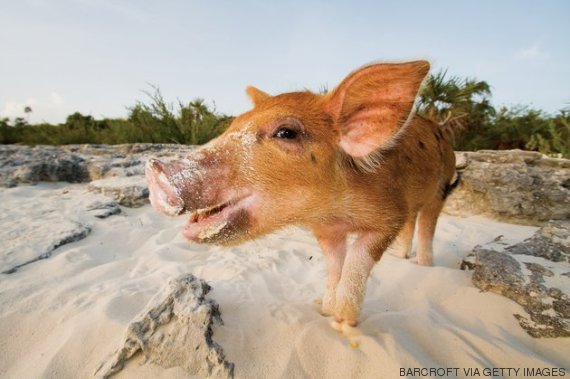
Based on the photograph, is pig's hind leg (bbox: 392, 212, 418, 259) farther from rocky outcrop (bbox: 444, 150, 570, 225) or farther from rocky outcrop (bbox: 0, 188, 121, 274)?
rocky outcrop (bbox: 0, 188, 121, 274)

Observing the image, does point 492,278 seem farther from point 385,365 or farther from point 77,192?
point 77,192

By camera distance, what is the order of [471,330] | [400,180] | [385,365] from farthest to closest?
[400,180]
[471,330]
[385,365]

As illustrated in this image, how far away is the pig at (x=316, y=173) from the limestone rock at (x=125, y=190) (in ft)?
9.69

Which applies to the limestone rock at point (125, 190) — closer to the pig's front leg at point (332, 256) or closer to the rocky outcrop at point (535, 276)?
the pig's front leg at point (332, 256)

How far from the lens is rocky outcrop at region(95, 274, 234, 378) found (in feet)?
5.11

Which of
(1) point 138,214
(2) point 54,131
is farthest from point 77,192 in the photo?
(2) point 54,131

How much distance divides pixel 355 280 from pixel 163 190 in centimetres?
119

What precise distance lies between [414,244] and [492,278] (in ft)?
5.63

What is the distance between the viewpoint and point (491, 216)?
4.77m

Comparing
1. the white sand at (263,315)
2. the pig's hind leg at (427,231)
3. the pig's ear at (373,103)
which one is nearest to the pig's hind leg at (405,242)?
the pig's hind leg at (427,231)

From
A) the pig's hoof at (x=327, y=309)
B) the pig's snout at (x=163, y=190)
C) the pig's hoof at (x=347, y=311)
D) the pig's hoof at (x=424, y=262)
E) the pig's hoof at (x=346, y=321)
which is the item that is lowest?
the pig's hoof at (x=424, y=262)

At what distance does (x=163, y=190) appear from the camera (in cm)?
149

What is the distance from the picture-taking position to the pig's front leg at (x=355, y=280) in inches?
78.0

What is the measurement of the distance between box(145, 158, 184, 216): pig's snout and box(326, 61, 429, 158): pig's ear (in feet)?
3.12
